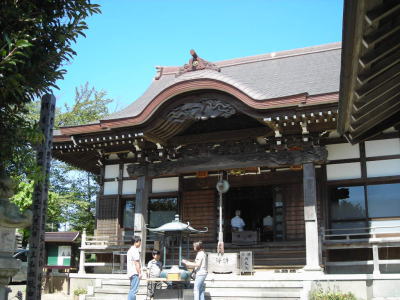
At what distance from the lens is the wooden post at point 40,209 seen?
17.2 feet

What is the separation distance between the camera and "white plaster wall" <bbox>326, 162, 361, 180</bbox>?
1235 cm

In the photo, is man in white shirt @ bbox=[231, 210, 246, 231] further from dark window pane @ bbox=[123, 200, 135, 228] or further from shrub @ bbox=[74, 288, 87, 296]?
shrub @ bbox=[74, 288, 87, 296]

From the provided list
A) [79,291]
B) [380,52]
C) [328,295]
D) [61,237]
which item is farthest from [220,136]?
[380,52]

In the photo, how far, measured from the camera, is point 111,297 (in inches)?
440

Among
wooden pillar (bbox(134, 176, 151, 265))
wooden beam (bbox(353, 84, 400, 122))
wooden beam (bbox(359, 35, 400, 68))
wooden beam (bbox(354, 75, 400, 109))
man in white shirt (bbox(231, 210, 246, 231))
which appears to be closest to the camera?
wooden beam (bbox(359, 35, 400, 68))

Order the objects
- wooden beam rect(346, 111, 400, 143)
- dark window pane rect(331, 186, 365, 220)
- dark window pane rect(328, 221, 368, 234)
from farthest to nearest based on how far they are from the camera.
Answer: dark window pane rect(331, 186, 365, 220) → dark window pane rect(328, 221, 368, 234) → wooden beam rect(346, 111, 400, 143)

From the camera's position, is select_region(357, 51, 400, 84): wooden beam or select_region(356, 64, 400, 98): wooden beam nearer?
select_region(357, 51, 400, 84): wooden beam

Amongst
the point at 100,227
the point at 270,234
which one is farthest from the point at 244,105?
the point at 100,227

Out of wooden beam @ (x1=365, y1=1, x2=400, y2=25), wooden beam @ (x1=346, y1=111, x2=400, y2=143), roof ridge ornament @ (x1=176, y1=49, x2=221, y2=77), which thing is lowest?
wooden beam @ (x1=346, y1=111, x2=400, y2=143)

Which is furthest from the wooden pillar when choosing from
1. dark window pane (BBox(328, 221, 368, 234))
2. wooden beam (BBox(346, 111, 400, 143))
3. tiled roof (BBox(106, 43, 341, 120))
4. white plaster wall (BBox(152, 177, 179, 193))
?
wooden beam (BBox(346, 111, 400, 143))

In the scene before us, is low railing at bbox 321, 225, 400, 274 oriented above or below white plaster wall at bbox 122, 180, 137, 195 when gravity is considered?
below

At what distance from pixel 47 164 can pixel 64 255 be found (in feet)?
36.6

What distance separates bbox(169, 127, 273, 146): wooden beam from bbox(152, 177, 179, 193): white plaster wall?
2030 millimetres

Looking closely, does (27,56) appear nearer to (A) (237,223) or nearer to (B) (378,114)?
(B) (378,114)
